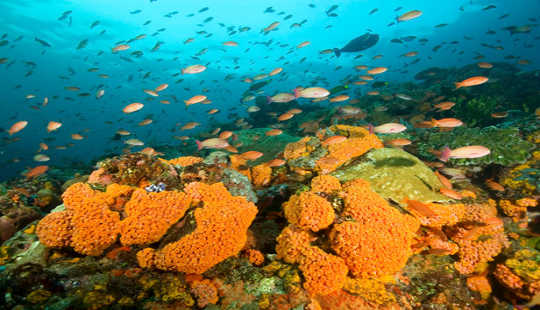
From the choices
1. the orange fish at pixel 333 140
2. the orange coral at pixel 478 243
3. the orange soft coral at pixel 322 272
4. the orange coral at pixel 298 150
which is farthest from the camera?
the orange coral at pixel 298 150

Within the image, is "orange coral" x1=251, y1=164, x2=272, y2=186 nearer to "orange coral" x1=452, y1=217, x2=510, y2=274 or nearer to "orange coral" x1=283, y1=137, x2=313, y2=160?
"orange coral" x1=283, y1=137, x2=313, y2=160

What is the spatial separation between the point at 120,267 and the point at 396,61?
362 ft

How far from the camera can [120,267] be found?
220 cm

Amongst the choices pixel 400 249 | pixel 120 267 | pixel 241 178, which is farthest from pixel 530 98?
pixel 120 267

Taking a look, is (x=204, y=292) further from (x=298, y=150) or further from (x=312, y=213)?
(x=298, y=150)

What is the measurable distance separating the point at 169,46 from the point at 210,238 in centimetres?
5851

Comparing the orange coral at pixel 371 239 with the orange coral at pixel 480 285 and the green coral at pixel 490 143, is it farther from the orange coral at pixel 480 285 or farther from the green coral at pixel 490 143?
the green coral at pixel 490 143

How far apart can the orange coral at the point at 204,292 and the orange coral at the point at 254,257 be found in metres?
0.57

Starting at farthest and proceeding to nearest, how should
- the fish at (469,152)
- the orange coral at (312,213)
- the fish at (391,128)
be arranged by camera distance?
the fish at (391,128) < the fish at (469,152) < the orange coral at (312,213)

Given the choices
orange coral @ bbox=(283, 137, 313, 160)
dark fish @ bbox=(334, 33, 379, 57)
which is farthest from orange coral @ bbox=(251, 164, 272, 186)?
dark fish @ bbox=(334, 33, 379, 57)

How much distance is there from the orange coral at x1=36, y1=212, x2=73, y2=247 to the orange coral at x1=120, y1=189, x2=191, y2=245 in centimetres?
63

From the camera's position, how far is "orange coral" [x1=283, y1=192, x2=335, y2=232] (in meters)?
2.41

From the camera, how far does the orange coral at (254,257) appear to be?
2531 millimetres

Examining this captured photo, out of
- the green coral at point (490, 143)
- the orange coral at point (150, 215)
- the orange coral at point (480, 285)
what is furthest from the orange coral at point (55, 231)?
the green coral at point (490, 143)
